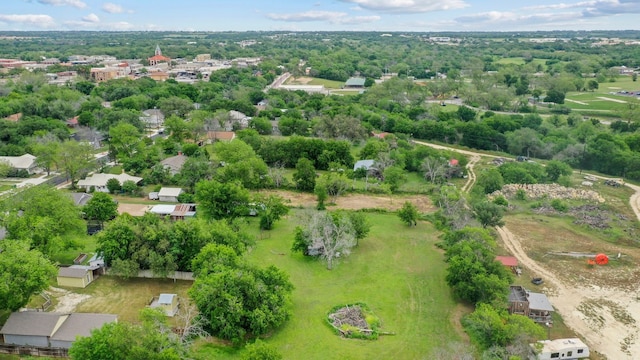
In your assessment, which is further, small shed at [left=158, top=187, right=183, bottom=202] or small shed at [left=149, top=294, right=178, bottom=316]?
small shed at [left=158, top=187, right=183, bottom=202]

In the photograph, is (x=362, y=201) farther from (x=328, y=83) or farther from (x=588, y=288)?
(x=328, y=83)

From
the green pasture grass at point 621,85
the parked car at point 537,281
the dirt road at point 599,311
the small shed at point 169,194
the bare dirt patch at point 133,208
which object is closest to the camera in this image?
the dirt road at point 599,311

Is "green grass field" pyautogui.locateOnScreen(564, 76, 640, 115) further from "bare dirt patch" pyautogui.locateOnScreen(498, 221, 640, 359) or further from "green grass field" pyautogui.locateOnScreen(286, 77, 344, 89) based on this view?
"bare dirt patch" pyautogui.locateOnScreen(498, 221, 640, 359)

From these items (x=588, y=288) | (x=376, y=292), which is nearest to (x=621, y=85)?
(x=588, y=288)

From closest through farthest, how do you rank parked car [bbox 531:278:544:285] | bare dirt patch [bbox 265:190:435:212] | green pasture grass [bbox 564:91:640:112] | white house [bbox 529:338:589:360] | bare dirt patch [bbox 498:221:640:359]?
white house [bbox 529:338:589:360]
bare dirt patch [bbox 498:221:640:359]
parked car [bbox 531:278:544:285]
bare dirt patch [bbox 265:190:435:212]
green pasture grass [bbox 564:91:640:112]

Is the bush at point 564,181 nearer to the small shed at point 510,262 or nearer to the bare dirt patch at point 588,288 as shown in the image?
the bare dirt patch at point 588,288

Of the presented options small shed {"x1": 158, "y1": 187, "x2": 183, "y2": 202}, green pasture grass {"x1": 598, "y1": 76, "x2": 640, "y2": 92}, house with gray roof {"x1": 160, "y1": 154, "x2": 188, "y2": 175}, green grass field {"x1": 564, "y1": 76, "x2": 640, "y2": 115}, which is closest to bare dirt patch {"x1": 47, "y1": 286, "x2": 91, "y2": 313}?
small shed {"x1": 158, "y1": 187, "x2": 183, "y2": 202}

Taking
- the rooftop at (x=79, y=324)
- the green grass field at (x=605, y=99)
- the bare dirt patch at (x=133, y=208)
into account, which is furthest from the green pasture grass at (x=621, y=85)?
the rooftop at (x=79, y=324)
